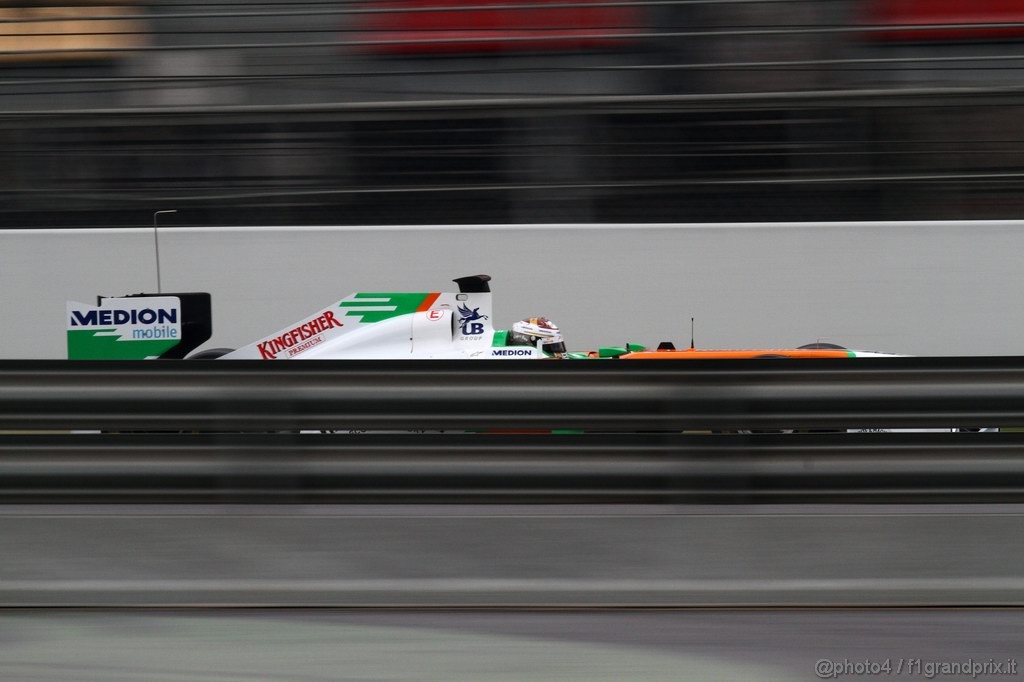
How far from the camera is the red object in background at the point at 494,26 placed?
16.2 m

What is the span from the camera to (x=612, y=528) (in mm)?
3373

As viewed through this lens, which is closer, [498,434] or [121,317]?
[498,434]

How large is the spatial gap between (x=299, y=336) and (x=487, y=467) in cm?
748

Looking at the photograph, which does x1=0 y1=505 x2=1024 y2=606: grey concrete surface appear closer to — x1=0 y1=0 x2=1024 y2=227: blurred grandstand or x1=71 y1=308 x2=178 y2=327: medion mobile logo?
x1=71 y1=308 x2=178 y2=327: medion mobile logo

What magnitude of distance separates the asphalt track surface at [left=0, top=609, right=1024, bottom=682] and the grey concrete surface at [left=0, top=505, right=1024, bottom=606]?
10 centimetres

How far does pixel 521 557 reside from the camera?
3338mm

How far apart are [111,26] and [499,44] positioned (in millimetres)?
6419

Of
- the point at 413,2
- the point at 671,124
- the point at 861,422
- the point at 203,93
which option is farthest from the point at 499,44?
the point at 861,422

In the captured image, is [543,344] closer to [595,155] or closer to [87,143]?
[595,155]

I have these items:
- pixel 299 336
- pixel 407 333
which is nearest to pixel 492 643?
pixel 407 333

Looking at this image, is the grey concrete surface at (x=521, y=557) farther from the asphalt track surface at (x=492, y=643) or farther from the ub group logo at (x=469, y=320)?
the ub group logo at (x=469, y=320)

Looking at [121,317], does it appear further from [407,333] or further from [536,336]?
[536,336]

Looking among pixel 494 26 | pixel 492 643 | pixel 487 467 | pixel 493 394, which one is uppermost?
pixel 494 26

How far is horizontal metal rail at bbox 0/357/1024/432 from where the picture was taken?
3.45 metres
